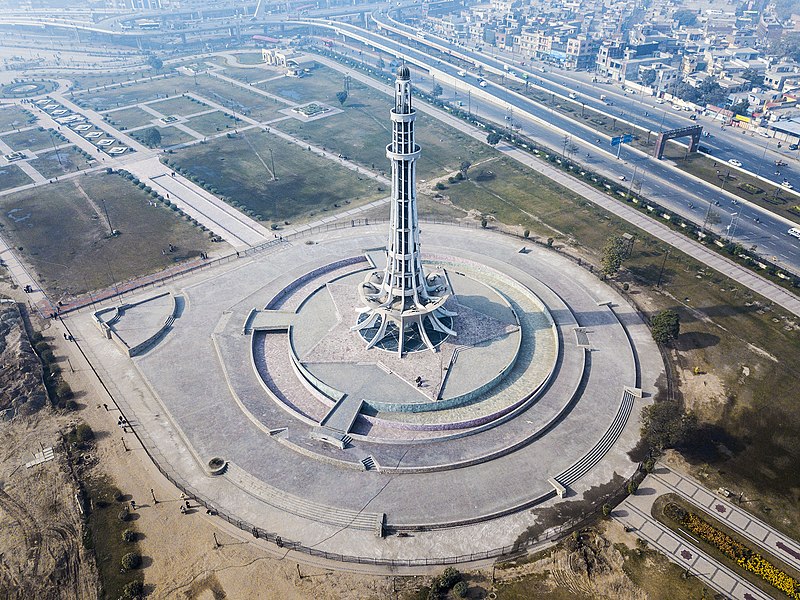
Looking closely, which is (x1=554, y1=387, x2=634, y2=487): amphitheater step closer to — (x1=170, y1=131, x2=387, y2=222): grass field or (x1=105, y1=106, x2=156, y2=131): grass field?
(x1=170, y1=131, x2=387, y2=222): grass field

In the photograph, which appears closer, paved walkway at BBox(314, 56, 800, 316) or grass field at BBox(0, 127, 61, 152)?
paved walkway at BBox(314, 56, 800, 316)

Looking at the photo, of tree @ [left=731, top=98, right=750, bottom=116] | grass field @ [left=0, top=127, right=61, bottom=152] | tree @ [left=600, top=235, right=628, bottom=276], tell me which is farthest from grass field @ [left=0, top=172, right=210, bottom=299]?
tree @ [left=731, top=98, right=750, bottom=116]

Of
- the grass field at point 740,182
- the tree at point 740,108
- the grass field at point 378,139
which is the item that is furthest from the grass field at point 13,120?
the tree at point 740,108

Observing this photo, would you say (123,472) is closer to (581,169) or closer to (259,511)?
(259,511)

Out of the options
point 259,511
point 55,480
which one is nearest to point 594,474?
point 259,511

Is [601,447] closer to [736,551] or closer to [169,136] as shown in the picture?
[736,551]

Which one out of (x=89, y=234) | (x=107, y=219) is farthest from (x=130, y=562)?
(x=107, y=219)
